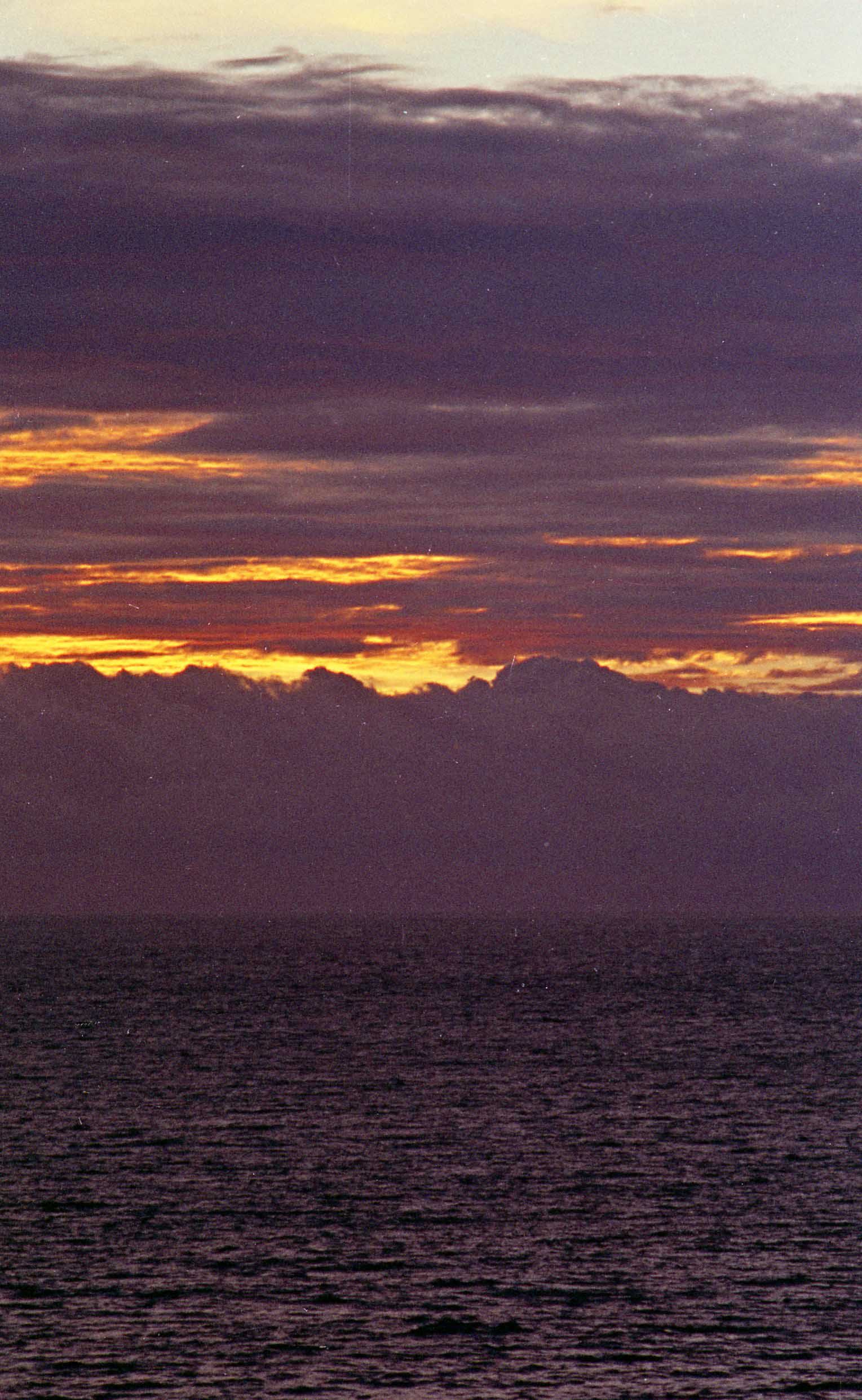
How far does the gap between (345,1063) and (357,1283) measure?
7990 centimetres

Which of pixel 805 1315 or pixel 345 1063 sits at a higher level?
pixel 805 1315

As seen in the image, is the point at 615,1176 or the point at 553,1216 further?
the point at 615,1176

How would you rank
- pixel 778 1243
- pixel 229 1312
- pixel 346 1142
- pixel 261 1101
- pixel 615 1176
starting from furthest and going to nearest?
pixel 261 1101 < pixel 346 1142 < pixel 615 1176 < pixel 778 1243 < pixel 229 1312

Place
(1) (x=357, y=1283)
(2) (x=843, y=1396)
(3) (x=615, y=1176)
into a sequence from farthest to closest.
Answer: (3) (x=615, y=1176) < (1) (x=357, y=1283) < (2) (x=843, y=1396)

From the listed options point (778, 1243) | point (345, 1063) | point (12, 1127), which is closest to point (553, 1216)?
point (778, 1243)

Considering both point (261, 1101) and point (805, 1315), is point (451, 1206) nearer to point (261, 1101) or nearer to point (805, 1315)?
point (805, 1315)

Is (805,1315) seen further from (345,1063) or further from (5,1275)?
(345,1063)

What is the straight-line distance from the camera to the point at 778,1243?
84062mm

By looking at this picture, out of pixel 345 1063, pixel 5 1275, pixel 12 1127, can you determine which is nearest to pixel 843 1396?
pixel 5 1275

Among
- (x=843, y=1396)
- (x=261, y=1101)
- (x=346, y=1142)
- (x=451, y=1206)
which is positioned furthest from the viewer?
(x=261, y=1101)

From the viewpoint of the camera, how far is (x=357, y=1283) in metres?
75.3

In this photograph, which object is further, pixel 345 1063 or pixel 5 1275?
pixel 345 1063

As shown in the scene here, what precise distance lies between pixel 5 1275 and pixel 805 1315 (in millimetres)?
35103

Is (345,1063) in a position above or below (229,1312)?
below
